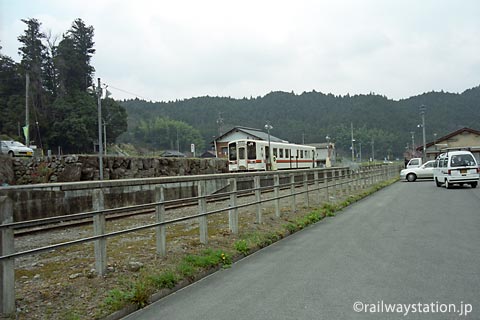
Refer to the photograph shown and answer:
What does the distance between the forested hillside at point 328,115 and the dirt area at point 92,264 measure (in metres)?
72.6

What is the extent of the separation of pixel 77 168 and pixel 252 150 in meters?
13.3

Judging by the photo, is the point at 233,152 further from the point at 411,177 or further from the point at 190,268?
the point at 190,268

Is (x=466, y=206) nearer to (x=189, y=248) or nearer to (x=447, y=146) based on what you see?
(x=189, y=248)

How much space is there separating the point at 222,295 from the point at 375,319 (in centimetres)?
177

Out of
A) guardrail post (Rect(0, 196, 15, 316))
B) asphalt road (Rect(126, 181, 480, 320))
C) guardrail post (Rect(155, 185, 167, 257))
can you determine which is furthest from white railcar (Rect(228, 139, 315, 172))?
guardrail post (Rect(0, 196, 15, 316))

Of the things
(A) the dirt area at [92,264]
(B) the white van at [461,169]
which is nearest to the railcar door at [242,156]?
(B) the white van at [461,169]

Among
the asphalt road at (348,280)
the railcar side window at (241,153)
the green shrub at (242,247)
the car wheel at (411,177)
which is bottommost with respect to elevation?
the asphalt road at (348,280)

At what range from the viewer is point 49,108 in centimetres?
4050

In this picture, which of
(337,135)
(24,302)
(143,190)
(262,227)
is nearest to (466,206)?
(262,227)

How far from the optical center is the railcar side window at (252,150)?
2886 centimetres

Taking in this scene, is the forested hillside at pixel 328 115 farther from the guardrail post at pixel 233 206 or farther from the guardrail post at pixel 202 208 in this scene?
the guardrail post at pixel 202 208

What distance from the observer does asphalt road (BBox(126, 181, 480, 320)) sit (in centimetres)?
409

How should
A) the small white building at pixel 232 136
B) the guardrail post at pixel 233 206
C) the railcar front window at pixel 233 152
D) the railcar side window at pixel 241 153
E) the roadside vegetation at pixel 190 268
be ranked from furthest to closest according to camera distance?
the small white building at pixel 232 136, the railcar front window at pixel 233 152, the railcar side window at pixel 241 153, the guardrail post at pixel 233 206, the roadside vegetation at pixel 190 268

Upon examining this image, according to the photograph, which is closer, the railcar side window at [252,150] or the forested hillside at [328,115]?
the railcar side window at [252,150]
